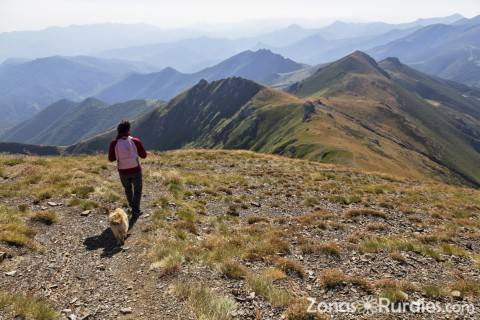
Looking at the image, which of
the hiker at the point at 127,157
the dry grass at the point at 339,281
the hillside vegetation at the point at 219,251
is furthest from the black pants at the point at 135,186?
the dry grass at the point at 339,281

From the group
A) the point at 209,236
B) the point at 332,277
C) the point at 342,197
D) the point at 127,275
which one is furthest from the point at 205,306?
the point at 342,197

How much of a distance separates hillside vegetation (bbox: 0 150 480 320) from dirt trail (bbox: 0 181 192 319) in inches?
1.7

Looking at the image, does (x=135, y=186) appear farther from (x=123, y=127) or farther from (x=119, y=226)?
(x=119, y=226)

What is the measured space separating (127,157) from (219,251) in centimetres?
601

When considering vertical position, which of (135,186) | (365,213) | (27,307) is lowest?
(365,213)

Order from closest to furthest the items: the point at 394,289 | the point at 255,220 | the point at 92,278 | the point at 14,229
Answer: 1. the point at 394,289
2. the point at 92,278
3. the point at 14,229
4. the point at 255,220

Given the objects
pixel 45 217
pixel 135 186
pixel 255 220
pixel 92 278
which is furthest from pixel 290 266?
pixel 45 217

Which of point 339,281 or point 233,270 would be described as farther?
point 233,270

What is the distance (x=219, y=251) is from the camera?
40.8 ft

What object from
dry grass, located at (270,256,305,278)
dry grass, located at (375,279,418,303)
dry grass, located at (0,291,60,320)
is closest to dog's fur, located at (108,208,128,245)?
dry grass, located at (0,291,60,320)

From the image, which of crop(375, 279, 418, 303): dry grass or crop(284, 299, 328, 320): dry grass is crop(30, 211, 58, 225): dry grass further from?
crop(375, 279, 418, 303): dry grass

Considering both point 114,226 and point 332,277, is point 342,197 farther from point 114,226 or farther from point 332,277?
point 114,226

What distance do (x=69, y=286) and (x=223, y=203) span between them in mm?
10902

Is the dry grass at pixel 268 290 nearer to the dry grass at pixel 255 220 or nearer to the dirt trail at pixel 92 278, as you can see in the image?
the dirt trail at pixel 92 278
